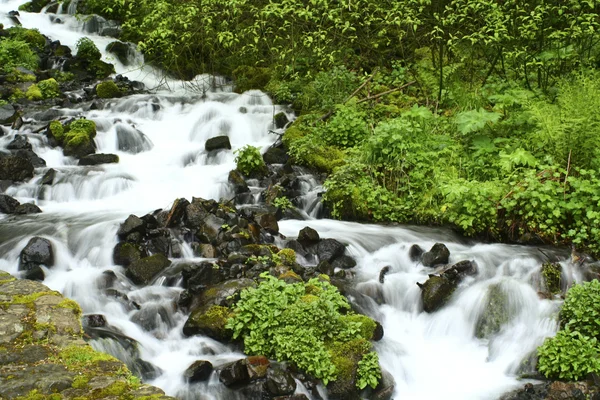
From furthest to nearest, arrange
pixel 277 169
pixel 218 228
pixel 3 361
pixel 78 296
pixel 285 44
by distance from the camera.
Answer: pixel 285 44 → pixel 277 169 → pixel 218 228 → pixel 78 296 → pixel 3 361

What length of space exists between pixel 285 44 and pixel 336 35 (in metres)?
1.36

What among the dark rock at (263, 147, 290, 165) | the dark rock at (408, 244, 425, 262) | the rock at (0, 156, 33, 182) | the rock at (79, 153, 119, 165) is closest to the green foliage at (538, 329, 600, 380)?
the dark rock at (408, 244, 425, 262)

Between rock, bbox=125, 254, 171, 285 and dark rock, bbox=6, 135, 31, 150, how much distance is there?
5.32 m

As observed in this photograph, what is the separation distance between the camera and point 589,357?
5.67m

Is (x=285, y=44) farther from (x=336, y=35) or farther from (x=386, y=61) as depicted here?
(x=386, y=61)

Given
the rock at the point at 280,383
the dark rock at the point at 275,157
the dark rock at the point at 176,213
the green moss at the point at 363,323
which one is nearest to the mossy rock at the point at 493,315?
the green moss at the point at 363,323

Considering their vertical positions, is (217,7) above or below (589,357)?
above

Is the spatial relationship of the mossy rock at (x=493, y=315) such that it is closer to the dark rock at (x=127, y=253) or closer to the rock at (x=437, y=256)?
the rock at (x=437, y=256)

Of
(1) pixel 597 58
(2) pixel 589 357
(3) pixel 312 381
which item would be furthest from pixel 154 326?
(1) pixel 597 58

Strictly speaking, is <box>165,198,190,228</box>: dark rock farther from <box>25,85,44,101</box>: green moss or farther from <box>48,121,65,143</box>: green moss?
<box>25,85,44,101</box>: green moss

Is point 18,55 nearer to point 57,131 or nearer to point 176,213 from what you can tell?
point 57,131

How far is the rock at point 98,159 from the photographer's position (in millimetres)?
11258

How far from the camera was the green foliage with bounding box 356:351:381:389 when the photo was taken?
18.6ft

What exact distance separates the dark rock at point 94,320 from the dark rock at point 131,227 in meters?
2.06
